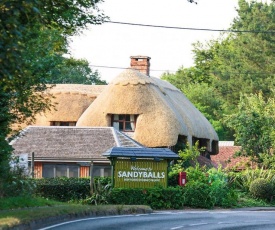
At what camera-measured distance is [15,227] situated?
19.9 meters

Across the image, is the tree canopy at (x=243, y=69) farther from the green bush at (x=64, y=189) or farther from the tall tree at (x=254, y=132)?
the green bush at (x=64, y=189)

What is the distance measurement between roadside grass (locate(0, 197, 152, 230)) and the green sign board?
5.94m

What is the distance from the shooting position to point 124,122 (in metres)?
56.3

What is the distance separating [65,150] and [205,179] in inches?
393

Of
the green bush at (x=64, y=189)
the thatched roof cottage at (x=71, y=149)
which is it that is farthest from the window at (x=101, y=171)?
the green bush at (x=64, y=189)

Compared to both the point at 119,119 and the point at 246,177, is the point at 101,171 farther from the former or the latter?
the point at 119,119

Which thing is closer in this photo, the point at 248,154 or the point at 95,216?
the point at 95,216

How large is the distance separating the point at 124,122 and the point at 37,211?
31.5 metres

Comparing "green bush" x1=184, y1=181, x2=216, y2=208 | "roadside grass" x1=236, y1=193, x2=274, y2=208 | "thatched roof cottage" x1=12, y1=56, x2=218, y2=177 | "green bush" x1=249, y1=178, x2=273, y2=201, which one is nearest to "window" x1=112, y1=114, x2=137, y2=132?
"thatched roof cottage" x1=12, y1=56, x2=218, y2=177

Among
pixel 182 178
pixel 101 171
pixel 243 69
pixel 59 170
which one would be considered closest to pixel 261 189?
pixel 182 178

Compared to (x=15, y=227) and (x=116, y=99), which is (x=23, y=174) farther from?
(x=116, y=99)

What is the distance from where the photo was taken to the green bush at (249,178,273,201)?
44.0 metres

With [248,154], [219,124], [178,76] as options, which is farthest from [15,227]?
[178,76]

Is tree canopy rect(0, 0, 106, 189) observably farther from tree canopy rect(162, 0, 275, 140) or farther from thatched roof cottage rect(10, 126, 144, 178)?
tree canopy rect(162, 0, 275, 140)
